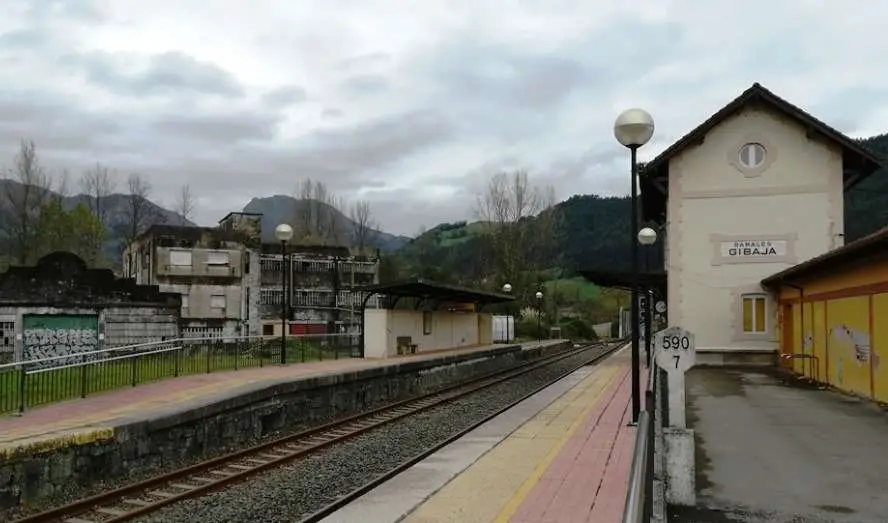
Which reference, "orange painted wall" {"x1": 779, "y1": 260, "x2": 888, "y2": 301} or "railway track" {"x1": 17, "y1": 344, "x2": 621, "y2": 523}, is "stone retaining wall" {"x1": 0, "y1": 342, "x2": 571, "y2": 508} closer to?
"railway track" {"x1": 17, "y1": 344, "x2": 621, "y2": 523}

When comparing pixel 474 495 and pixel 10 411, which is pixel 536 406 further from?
pixel 10 411

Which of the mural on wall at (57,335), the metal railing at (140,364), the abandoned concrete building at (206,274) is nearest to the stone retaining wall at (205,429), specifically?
the metal railing at (140,364)

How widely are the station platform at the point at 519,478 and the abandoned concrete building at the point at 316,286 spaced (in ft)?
158

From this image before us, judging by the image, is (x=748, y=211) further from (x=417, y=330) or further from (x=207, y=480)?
(x=207, y=480)

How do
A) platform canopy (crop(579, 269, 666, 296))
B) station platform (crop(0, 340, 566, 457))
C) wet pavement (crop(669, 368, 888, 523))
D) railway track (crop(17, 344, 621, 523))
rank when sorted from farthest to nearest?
platform canopy (crop(579, 269, 666, 296))
station platform (crop(0, 340, 566, 457))
railway track (crop(17, 344, 621, 523))
wet pavement (crop(669, 368, 888, 523))

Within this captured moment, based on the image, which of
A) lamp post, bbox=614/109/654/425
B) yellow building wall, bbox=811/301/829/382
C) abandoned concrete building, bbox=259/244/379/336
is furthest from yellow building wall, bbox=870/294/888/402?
abandoned concrete building, bbox=259/244/379/336

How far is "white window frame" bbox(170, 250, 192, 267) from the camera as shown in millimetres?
50000

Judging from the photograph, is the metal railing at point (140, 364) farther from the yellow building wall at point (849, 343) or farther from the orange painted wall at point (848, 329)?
the yellow building wall at point (849, 343)

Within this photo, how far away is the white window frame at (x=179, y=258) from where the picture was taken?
50000 millimetres

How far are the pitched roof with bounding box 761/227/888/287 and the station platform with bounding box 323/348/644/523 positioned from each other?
16.8 ft

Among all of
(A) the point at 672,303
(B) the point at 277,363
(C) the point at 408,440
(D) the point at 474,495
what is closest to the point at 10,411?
(C) the point at 408,440

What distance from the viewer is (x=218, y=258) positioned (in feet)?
167

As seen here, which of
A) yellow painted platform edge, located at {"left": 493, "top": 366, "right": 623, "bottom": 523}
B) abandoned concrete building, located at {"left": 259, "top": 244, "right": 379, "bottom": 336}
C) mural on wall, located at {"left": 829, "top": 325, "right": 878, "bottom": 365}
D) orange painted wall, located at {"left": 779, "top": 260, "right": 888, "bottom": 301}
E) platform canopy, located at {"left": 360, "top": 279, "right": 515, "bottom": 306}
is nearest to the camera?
yellow painted platform edge, located at {"left": 493, "top": 366, "right": 623, "bottom": 523}

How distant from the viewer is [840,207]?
25578 mm
